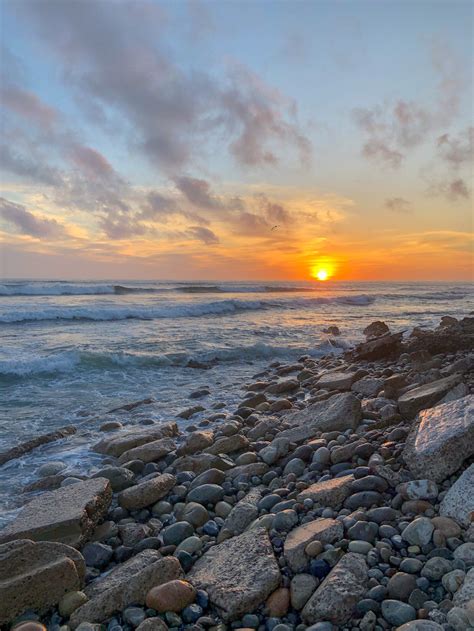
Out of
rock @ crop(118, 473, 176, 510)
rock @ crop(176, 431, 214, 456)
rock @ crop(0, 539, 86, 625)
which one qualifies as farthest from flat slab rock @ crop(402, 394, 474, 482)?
rock @ crop(0, 539, 86, 625)

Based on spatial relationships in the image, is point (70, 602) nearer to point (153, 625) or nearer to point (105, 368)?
point (153, 625)

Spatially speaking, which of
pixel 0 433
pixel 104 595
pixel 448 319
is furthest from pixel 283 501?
pixel 448 319

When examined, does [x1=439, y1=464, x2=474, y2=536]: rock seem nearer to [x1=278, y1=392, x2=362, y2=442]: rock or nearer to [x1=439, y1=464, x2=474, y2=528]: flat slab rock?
[x1=439, y1=464, x2=474, y2=528]: flat slab rock

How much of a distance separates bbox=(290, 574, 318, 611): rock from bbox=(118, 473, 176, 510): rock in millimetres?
1849

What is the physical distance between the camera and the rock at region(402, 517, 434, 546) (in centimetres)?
265

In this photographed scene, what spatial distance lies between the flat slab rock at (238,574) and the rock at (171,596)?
11cm

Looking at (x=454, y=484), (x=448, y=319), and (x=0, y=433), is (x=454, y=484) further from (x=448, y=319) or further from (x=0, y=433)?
(x=448, y=319)

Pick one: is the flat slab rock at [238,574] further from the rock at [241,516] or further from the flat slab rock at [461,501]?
the flat slab rock at [461,501]

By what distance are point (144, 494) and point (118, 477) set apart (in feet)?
1.78

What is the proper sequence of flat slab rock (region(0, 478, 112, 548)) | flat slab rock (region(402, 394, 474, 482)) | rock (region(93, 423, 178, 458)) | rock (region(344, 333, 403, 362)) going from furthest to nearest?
rock (region(344, 333, 403, 362)), rock (region(93, 423, 178, 458)), flat slab rock (region(0, 478, 112, 548)), flat slab rock (region(402, 394, 474, 482))

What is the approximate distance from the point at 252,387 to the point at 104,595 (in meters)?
6.11

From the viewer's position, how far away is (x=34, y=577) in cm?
267

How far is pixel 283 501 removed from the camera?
357 cm

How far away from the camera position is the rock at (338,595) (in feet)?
7.48
